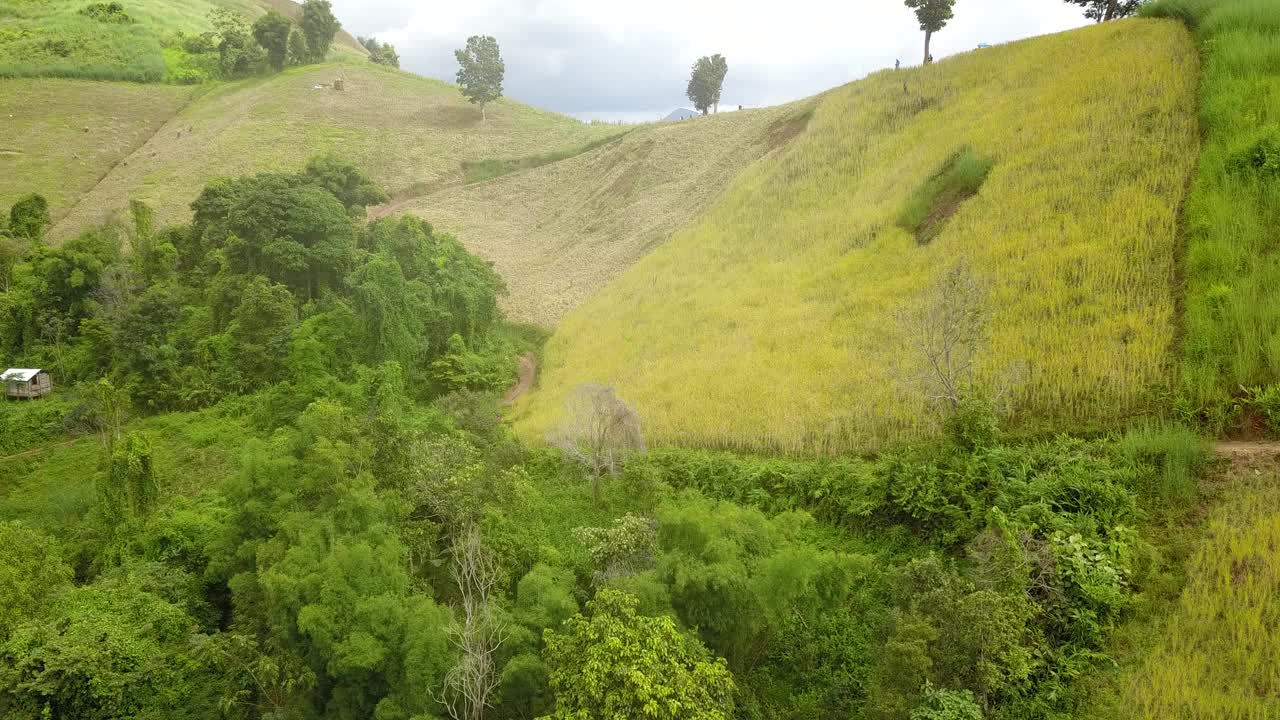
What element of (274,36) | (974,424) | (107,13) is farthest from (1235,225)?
(107,13)

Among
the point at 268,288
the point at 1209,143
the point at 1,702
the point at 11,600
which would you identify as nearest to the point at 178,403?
the point at 268,288

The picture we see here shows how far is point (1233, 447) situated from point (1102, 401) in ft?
6.09

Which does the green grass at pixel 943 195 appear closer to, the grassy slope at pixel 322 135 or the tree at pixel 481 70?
the grassy slope at pixel 322 135

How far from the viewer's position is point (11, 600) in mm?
11461

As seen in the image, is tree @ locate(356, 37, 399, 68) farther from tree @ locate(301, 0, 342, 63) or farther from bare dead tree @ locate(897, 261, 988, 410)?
bare dead tree @ locate(897, 261, 988, 410)

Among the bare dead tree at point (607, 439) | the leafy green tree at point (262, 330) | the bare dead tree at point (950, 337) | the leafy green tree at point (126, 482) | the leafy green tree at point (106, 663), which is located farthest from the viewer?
the leafy green tree at point (262, 330)

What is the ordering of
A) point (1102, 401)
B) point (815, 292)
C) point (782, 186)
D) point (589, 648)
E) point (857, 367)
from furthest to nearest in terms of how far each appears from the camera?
1. point (782, 186)
2. point (815, 292)
3. point (857, 367)
4. point (1102, 401)
5. point (589, 648)

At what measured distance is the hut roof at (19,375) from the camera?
936 inches

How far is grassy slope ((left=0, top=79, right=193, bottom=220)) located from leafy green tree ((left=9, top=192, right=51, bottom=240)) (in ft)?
17.1

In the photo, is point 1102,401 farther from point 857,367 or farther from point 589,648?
point 589,648

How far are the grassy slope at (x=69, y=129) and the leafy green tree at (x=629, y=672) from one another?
145 feet

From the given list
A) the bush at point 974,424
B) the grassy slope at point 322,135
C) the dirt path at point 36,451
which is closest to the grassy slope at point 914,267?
the bush at point 974,424

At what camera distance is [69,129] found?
47938mm

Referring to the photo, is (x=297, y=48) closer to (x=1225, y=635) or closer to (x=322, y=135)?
(x=322, y=135)
